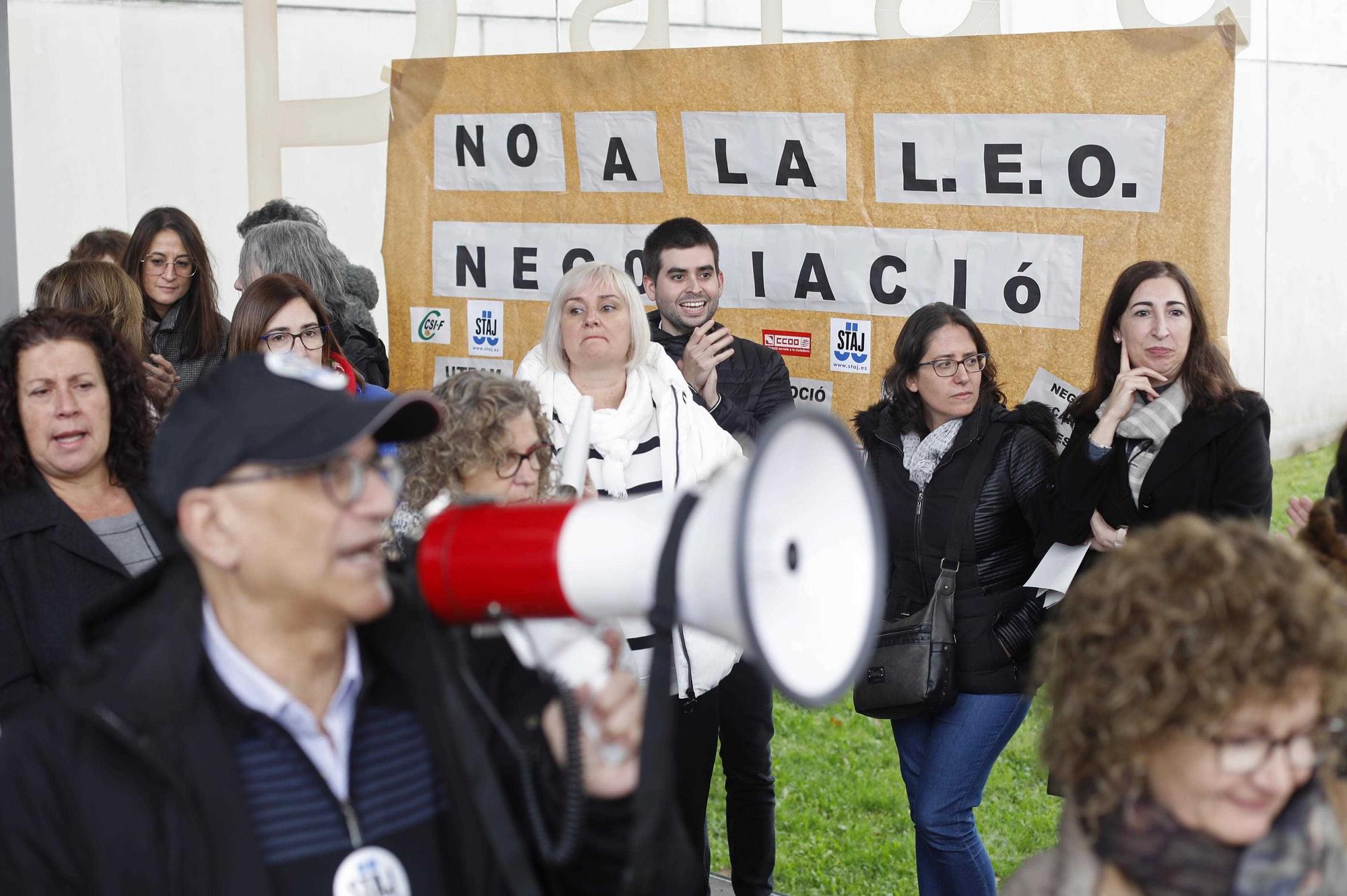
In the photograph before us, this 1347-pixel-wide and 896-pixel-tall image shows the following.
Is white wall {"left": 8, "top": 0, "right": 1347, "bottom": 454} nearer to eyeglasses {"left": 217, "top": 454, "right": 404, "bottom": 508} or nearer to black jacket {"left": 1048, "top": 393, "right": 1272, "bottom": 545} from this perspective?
black jacket {"left": 1048, "top": 393, "right": 1272, "bottom": 545}

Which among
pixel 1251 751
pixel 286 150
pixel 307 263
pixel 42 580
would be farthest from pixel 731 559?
pixel 286 150

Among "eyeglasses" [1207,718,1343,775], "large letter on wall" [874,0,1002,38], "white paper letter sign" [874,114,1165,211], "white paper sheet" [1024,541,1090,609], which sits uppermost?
"large letter on wall" [874,0,1002,38]

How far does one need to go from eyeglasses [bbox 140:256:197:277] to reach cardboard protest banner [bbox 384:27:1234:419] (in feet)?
3.55

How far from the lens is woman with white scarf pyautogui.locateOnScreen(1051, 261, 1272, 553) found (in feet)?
10.8

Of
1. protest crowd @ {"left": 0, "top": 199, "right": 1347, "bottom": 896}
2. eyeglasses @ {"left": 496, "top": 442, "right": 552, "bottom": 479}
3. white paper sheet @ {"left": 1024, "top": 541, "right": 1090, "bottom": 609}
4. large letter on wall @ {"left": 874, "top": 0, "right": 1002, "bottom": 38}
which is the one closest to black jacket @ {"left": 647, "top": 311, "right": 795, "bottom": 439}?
white paper sheet @ {"left": 1024, "top": 541, "right": 1090, "bottom": 609}

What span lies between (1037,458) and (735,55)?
234 cm

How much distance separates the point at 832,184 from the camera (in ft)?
16.9

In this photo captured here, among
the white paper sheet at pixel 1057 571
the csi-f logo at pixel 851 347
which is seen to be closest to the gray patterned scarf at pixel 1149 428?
the white paper sheet at pixel 1057 571

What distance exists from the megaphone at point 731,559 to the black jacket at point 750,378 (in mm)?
2805

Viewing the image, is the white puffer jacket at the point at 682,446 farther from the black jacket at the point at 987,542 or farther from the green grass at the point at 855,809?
the green grass at the point at 855,809

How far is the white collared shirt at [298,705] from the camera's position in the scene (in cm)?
165

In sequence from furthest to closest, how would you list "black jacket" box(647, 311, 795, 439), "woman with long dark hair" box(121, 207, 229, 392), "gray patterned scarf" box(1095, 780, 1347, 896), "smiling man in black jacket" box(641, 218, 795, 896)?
"woman with long dark hair" box(121, 207, 229, 392)
"black jacket" box(647, 311, 795, 439)
"smiling man in black jacket" box(641, 218, 795, 896)
"gray patterned scarf" box(1095, 780, 1347, 896)

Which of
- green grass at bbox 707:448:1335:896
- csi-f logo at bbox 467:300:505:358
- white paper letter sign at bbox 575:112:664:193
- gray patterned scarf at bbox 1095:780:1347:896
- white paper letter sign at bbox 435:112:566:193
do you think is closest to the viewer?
gray patterned scarf at bbox 1095:780:1347:896

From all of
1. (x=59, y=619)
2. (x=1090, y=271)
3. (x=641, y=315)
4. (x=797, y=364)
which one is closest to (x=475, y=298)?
(x=797, y=364)
